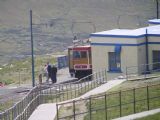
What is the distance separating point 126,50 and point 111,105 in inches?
528

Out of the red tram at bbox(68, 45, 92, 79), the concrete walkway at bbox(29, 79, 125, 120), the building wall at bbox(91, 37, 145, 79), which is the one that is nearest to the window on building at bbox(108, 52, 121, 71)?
the building wall at bbox(91, 37, 145, 79)

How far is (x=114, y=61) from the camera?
141 ft

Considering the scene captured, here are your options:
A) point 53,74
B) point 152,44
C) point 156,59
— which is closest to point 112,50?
point 152,44

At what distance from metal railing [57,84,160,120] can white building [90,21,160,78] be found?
1058cm

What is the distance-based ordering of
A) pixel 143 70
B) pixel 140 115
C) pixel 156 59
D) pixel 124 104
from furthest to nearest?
1. pixel 156 59
2. pixel 143 70
3. pixel 124 104
4. pixel 140 115

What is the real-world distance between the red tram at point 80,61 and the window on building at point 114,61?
12.8ft

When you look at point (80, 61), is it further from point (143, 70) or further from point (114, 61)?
point (143, 70)

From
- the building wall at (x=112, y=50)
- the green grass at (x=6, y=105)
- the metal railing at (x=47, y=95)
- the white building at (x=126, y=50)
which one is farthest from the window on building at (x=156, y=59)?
the green grass at (x=6, y=105)

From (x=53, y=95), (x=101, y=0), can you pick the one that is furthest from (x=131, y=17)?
(x=53, y=95)

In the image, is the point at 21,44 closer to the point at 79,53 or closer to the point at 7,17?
the point at 7,17

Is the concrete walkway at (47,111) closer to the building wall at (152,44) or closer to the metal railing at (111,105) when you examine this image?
the metal railing at (111,105)

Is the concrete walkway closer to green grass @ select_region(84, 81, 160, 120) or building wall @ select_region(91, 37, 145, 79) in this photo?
green grass @ select_region(84, 81, 160, 120)

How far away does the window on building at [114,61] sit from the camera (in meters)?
42.7

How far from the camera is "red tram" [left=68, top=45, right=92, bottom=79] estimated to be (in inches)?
1862
